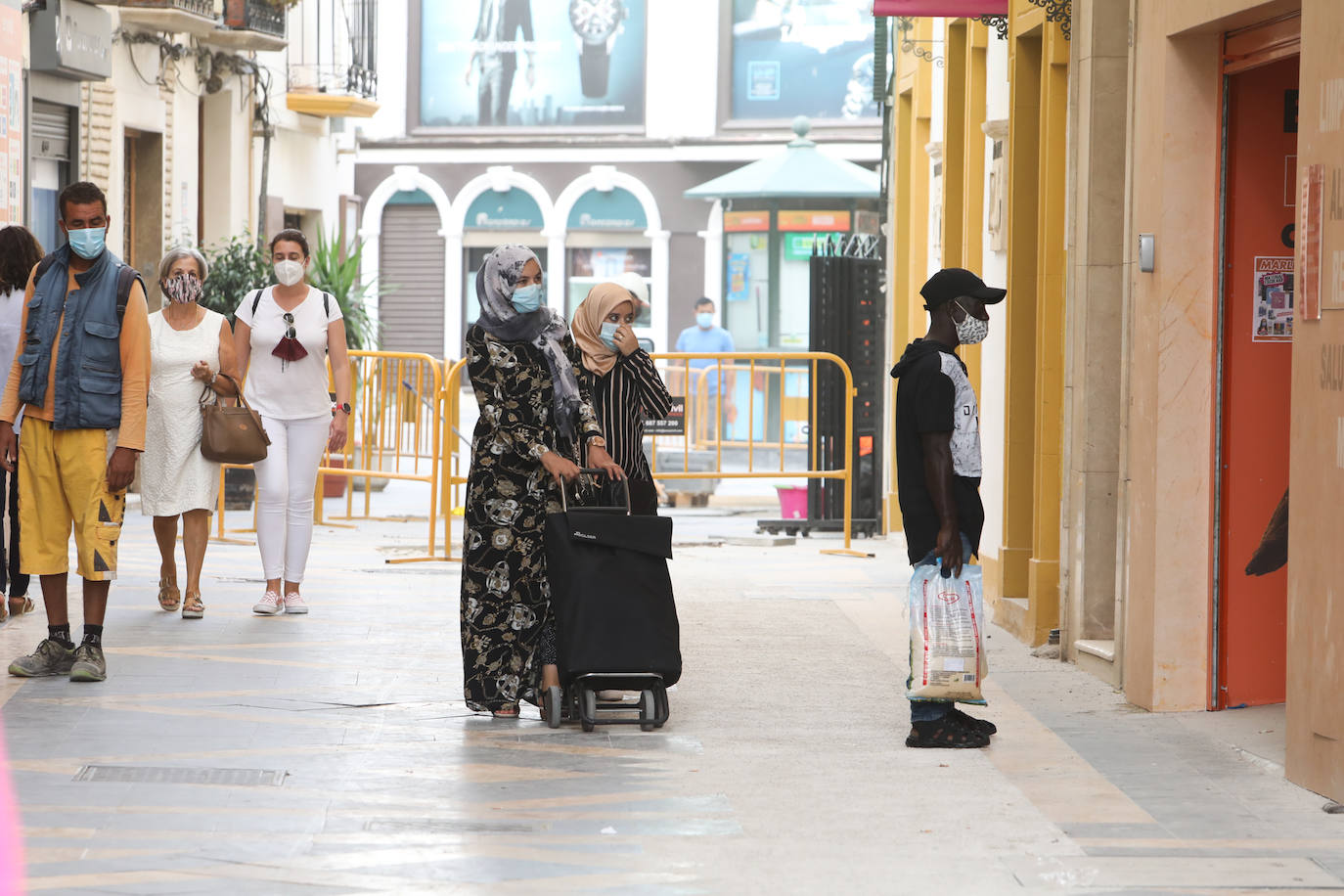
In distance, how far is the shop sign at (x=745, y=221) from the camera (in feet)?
103

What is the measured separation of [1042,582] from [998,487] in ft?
4.88

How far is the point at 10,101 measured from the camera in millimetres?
12461

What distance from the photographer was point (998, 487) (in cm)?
1129

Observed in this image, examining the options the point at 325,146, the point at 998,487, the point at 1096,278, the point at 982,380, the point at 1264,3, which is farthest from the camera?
the point at 325,146

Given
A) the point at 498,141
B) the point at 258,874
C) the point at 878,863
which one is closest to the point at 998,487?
the point at 878,863

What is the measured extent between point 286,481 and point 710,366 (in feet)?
30.1

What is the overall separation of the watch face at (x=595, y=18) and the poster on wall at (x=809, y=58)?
8.10 ft

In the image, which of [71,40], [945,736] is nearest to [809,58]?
[71,40]

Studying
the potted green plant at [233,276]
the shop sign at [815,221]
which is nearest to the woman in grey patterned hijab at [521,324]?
the potted green plant at [233,276]

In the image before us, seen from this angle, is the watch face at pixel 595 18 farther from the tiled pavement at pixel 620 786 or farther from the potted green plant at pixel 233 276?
the tiled pavement at pixel 620 786

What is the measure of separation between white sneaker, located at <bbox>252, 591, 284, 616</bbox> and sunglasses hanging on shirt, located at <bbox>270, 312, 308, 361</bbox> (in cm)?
122

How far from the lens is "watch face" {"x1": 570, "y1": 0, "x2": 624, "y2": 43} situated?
130ft

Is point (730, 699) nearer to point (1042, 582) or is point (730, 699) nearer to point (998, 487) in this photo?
point (1042, 582)

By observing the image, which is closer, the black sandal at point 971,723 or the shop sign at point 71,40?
the black sandal at point 971,723
